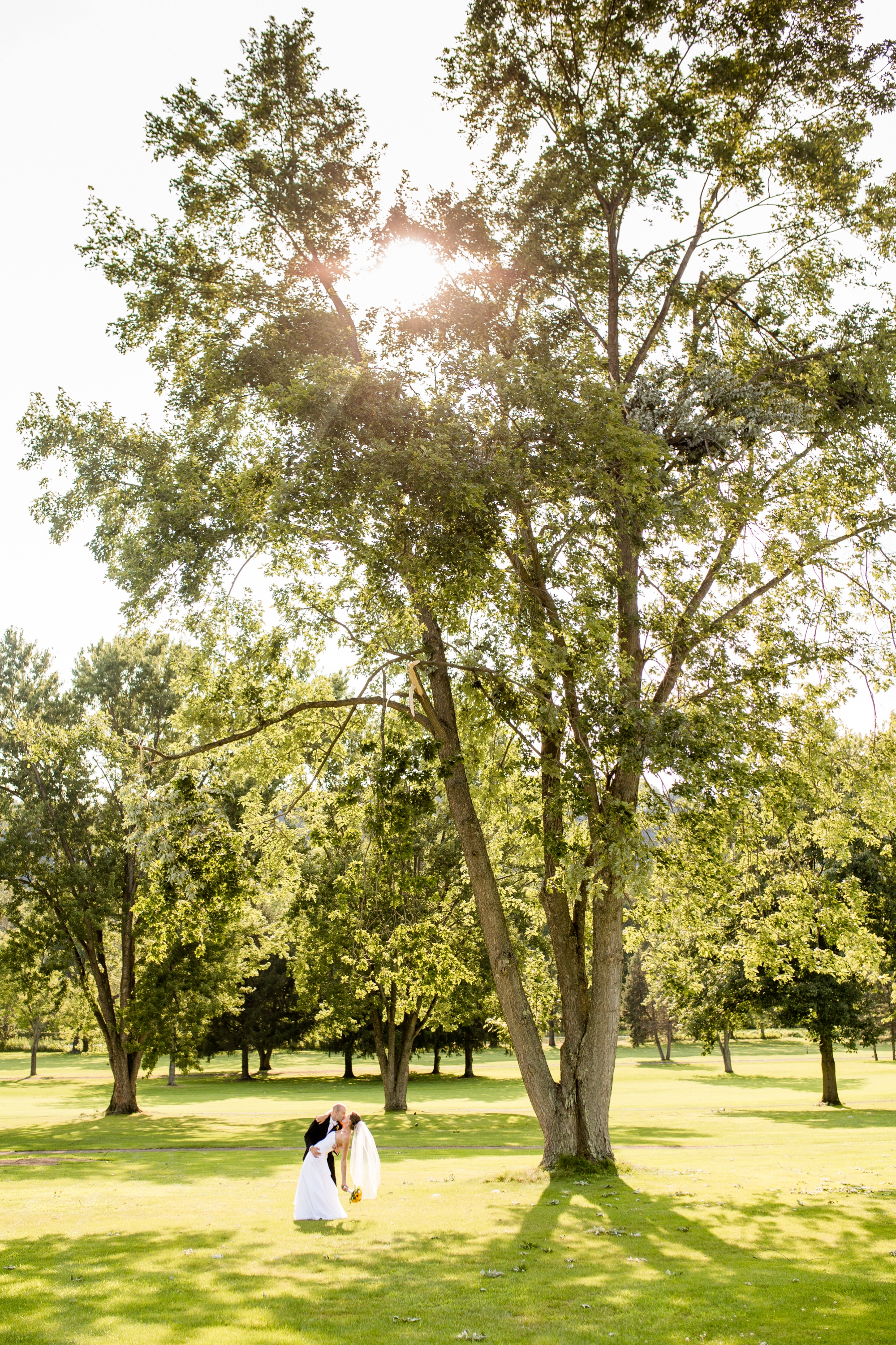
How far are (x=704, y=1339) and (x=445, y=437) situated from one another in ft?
32.4

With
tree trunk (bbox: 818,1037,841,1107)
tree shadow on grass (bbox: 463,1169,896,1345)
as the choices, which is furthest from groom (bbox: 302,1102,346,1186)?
tree trunk (bbox: 818,1037,841,1107)

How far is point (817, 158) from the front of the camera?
1441 cm

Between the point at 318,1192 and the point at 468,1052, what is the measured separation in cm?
4323

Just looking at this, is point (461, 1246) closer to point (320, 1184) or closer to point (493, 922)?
point (320, 1184)

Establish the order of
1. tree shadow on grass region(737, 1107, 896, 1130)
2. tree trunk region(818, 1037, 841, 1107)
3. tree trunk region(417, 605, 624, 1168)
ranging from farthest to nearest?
1. tree trunk region(818, 1037, 841, 1107)
2. tree shadow on grass region(737, 1107, 896, 1130)
3. tree trunk region(417, 605, 624, 1168)

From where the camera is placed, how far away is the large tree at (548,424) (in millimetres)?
12375

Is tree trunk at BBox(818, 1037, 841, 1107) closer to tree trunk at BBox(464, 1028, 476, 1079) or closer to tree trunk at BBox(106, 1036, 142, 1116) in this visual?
tree trunk at BBox(464, 1028, 476, 1079)

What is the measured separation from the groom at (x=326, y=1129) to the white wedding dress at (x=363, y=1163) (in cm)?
34

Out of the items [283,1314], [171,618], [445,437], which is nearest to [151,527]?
[171,618]

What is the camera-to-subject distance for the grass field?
694 centimetres

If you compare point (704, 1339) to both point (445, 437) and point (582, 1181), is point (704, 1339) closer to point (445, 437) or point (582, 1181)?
point (582, 1181)

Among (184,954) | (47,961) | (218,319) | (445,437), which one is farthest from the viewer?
(184,954)

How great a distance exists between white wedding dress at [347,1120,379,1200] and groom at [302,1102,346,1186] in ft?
1.12

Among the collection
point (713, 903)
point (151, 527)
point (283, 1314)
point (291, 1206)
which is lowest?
point (291, 1206)
